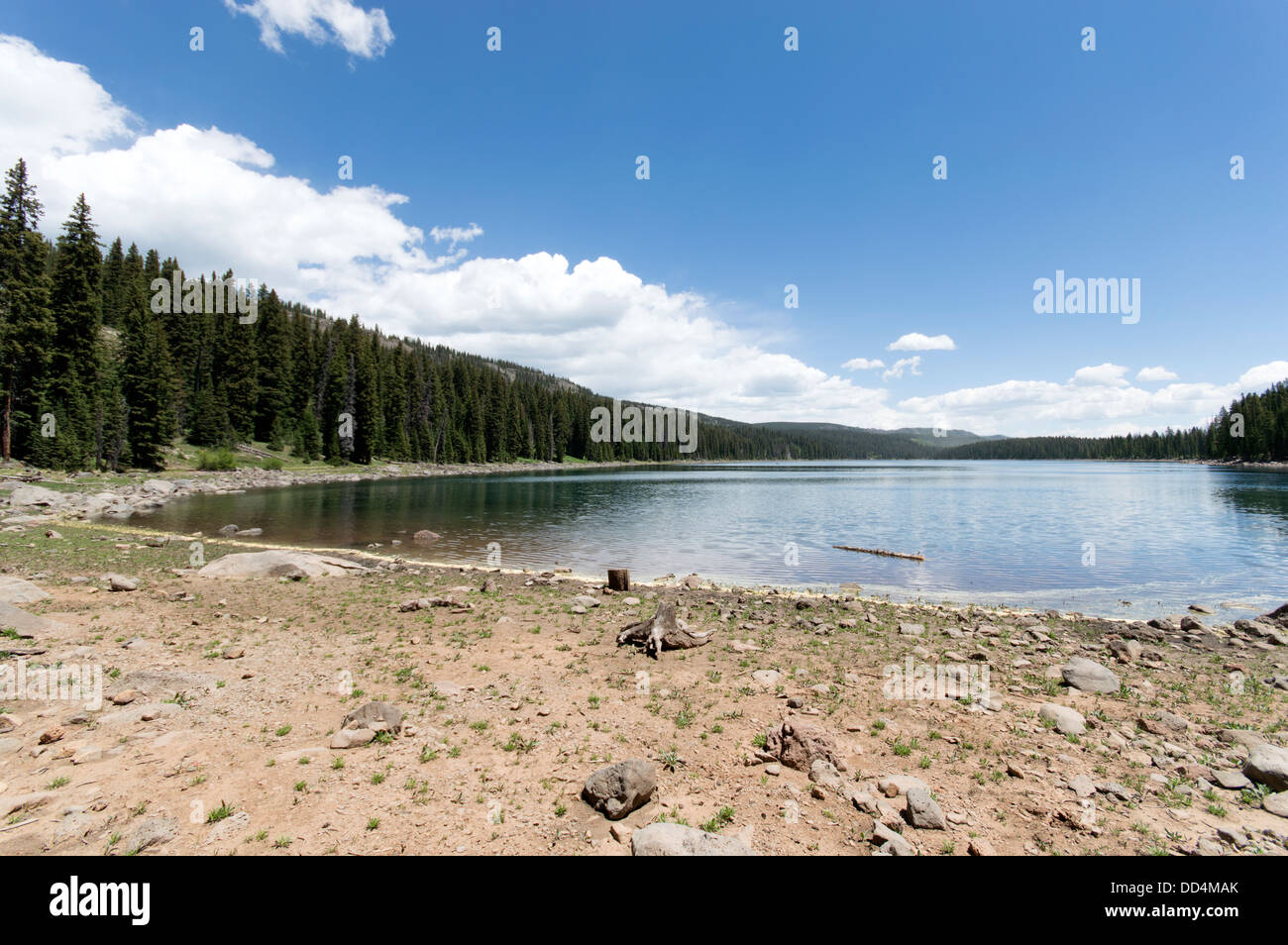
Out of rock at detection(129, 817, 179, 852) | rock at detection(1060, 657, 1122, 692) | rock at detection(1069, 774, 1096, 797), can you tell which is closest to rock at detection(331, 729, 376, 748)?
rock at detection(129, 817, 179, 852)

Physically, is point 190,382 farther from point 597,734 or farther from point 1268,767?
point 1268,767

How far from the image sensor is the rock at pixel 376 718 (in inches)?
333

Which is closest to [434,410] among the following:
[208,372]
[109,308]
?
[208,372]

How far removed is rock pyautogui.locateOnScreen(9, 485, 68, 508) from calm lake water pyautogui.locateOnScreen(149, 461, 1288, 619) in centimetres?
566

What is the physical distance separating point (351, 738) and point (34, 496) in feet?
148

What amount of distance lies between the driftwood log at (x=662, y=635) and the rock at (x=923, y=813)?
678 cm

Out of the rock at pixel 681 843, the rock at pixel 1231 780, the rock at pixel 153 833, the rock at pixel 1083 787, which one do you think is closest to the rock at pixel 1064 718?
the rock at pixel 1231 780

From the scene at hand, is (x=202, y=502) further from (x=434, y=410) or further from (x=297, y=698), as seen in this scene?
(x=434, y=410)

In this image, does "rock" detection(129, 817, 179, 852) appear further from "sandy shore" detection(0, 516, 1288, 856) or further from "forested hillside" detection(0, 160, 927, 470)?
"forested hillside" detection(0, 160, 927, 470)

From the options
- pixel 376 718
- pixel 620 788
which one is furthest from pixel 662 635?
pixel 376 718

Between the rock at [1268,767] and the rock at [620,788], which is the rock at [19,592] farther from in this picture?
the rock at [1268,767]

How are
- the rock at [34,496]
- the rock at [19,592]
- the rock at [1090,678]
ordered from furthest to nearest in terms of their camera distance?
the rock at [34,496] → the rock at [19,592] → the rock at [1090,678]

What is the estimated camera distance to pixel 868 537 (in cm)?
3716

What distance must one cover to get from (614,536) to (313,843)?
30.7 meters
